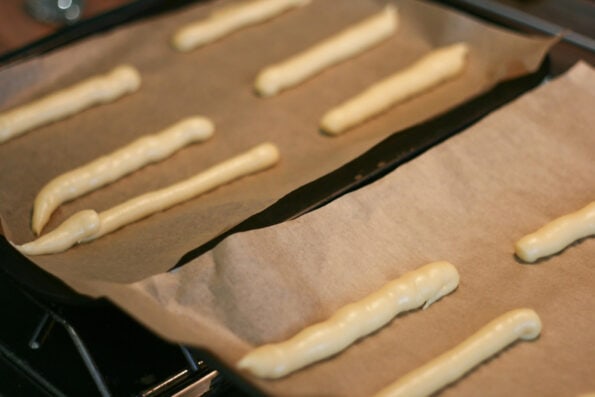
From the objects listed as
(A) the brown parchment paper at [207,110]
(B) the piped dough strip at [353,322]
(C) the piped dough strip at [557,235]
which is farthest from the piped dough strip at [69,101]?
(C) the piped dough strip at [557,235]

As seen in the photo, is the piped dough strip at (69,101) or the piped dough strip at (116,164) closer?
the piped dough strip at (116,164)

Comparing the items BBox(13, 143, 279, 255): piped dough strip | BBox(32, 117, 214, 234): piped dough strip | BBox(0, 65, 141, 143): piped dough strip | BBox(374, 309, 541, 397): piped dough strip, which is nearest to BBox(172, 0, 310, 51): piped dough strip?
BBox(0, 65, 141, 143): piped dough strip

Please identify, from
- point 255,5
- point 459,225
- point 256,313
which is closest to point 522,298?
point 459,225

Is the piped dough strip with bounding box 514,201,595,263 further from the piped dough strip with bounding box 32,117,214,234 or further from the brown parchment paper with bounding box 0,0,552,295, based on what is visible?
the piped dough strip with bounding box 32,117,214,234

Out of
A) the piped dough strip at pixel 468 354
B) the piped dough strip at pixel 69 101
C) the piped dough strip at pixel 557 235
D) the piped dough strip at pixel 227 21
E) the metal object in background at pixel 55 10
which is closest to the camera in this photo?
the piped dough strip at pixel 468 354

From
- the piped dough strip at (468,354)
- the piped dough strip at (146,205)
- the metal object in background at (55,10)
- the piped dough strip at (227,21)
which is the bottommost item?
the piped dough strip at (468,354)

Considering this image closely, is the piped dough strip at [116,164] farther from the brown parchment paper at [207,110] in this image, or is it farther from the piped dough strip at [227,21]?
the piped dough strip at [227,21]

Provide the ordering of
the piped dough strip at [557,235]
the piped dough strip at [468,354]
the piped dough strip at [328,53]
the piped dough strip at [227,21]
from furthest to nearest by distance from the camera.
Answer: the piped dough strip at [227,21], the piped dough strip at [328,53], the piped dough strip at [557,235], the piped dough strip at [468,354]

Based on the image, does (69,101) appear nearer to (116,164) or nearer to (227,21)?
(116,164)
